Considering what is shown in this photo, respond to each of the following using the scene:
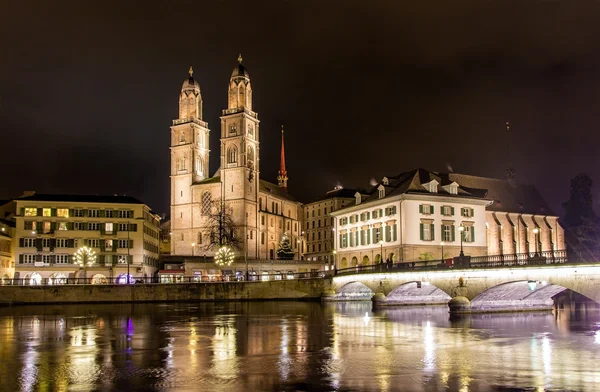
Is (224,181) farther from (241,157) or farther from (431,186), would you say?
(431,186)

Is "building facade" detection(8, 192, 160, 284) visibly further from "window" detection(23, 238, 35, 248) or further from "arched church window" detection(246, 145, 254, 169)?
"arched church window" detection(246, 145, 254, 169)

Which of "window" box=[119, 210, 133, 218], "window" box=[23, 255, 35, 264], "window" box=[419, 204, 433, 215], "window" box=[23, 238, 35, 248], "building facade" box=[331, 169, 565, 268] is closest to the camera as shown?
"building facade" box=[331, 169, 565, 268]

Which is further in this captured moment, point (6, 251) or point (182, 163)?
point (182, 163)

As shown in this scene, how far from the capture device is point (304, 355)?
27969 millimetres

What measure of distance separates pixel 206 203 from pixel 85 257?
3310 centimetres

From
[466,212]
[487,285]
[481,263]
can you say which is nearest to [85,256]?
[466,212]

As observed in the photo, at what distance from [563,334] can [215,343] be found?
60.9 ft

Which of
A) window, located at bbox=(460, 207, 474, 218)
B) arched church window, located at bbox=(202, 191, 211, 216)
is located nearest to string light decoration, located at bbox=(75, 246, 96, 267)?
arched church window, located at bbox=(202, 191, 211, 216)

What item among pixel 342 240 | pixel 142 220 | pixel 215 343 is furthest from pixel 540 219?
pixel 215 343

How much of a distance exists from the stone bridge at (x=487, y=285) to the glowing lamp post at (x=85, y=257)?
4123cm

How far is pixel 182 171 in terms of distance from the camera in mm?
126938

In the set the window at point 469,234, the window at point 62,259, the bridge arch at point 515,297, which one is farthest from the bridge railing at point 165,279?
the bridge arch at point 515,297

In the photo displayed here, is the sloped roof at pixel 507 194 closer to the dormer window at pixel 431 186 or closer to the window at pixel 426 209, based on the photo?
the dormer window at pixel 431 186

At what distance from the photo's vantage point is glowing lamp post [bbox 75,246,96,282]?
92812 millimetres
